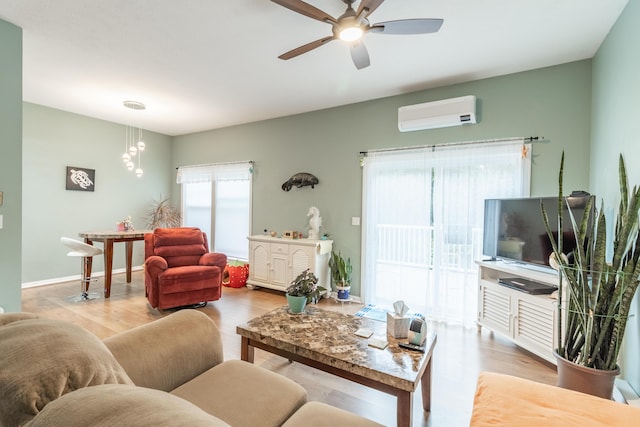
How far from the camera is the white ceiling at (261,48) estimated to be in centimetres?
215

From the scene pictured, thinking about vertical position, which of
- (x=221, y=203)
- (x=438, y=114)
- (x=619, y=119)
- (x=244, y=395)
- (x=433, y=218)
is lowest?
(x=244, y=395)

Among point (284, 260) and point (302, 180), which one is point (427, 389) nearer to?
point (284, 260)

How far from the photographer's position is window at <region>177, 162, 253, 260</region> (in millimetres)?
5195

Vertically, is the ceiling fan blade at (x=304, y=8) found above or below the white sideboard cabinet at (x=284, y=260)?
above

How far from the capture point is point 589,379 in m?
1.57

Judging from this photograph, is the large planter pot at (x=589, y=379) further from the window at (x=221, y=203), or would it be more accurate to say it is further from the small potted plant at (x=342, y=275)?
the window at (x=221, y=203)

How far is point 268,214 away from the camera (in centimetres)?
486

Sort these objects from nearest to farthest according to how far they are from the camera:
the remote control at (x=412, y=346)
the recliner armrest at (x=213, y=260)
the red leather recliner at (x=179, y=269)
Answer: the remote control at (x=412, y=346)
the red leather recliner at (x=179, y=269)
the recliner armrest at (x=213, y=260)

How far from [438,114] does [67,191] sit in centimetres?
545

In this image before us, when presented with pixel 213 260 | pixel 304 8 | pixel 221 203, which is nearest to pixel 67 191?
pixel 221 203

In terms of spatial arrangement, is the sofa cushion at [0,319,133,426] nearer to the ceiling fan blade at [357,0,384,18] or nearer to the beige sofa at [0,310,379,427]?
the beige sofa at [0,310,379,427]

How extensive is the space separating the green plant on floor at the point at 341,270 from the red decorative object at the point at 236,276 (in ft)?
5.01

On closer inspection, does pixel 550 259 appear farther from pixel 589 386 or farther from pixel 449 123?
pixel 449 123

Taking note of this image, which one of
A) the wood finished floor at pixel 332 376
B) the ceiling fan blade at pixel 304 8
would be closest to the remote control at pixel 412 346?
the wood finished floor at pixel 332 376
